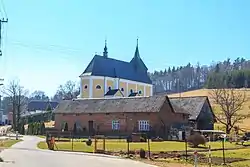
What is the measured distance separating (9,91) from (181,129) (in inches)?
2018

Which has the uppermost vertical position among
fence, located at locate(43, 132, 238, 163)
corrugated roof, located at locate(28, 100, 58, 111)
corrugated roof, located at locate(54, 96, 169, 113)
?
corrugated roof, located at locate(28, 100, 58, 111)

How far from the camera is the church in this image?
90.9 metres

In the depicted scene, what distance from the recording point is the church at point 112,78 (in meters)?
90.9

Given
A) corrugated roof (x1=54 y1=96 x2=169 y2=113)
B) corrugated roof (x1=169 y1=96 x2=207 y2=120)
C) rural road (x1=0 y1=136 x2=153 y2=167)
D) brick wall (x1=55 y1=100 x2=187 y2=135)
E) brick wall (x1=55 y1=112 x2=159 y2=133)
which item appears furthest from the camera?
corrugated roof (x1=169 y1=96 x2=207 y2=120)

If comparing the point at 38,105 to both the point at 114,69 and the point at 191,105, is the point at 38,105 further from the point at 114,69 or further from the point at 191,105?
the point at 191,105

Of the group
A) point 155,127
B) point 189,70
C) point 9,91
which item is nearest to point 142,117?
point 155,127

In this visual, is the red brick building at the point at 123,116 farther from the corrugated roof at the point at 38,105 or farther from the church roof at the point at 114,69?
the corrugated roof at the point at 38,105

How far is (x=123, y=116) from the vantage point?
57.5m

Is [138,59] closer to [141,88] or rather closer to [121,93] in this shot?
[141,88]

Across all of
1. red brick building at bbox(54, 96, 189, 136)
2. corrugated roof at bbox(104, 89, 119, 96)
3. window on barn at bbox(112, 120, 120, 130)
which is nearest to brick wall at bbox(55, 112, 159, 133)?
red brick building at bbox(54, 96, 189, 136)

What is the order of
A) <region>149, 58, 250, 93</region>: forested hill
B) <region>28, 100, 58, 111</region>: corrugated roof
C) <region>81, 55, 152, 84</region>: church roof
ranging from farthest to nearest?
<region>149, 58, 250, 93</region>: forested hill, <region>28, 100, 58, 111</region>: corrugated roof, <region>81, 55, 152, 84</region>: church roof

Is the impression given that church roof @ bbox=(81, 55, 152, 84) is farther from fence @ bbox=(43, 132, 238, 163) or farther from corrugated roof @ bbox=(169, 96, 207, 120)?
fence @ bbox=(43, 132, 238, 163)

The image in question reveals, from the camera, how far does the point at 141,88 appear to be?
10431 centimetres

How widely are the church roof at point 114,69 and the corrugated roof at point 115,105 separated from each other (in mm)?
24608
